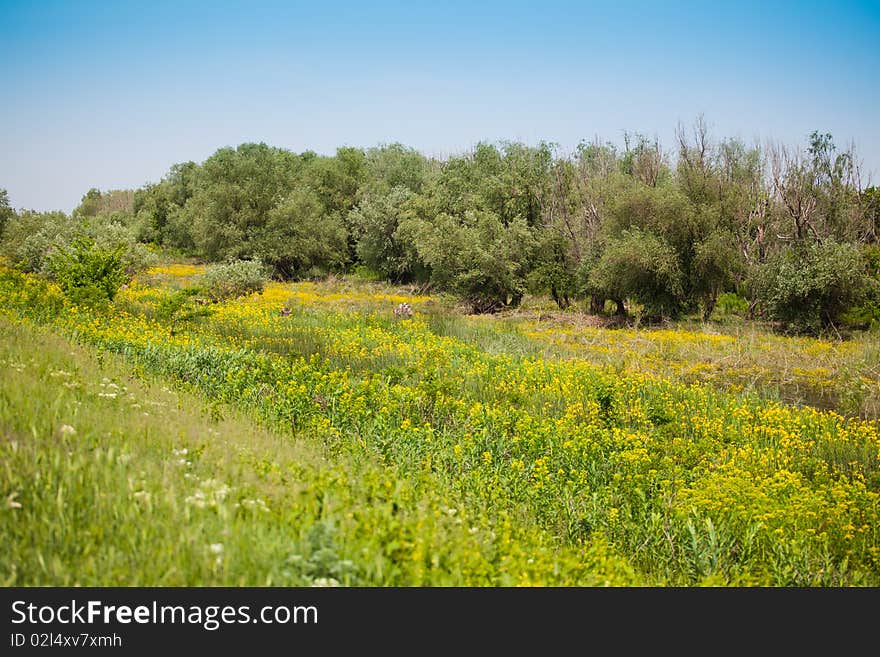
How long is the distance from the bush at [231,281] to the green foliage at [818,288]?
2878cm

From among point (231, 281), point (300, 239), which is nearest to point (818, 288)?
point (231, 281)

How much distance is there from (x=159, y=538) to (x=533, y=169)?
116 feet

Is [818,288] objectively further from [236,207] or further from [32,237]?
[32,237]

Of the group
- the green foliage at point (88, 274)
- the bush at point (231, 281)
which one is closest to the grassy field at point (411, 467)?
the green foliage at point (88, 274)

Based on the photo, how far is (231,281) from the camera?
110 feet

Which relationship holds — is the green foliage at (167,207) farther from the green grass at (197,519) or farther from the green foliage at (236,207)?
the green grass at (197,519)

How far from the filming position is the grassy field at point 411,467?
380cm

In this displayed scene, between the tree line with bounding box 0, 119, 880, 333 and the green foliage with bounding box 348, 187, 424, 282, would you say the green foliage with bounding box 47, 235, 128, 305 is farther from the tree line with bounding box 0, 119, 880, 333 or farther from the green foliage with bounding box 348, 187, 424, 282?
the green foliage with bounding box 348, 187, 424, 282

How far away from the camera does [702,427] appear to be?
34.7 ft

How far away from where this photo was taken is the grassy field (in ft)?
12.5

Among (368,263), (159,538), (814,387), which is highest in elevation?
(368,263)

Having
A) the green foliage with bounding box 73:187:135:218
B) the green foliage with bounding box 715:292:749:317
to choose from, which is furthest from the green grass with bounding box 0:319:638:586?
the green foliage with bounding box 73:187:135:218

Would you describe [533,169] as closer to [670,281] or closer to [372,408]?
[670,281]
